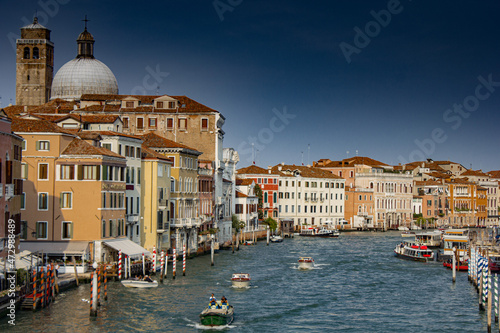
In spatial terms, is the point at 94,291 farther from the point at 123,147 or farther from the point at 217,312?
the point at 123,147

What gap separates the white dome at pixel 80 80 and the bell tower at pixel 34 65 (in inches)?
187

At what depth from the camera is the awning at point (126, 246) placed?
30656 millimetres

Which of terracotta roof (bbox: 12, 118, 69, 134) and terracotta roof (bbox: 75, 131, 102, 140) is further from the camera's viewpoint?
terracotta roof (bbox: 75, 131, 102, 140)

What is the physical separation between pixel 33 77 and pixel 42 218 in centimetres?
3538

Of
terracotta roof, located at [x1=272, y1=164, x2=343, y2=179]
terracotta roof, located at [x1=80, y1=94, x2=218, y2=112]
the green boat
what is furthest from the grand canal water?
terracotta roof, located at [x1=272, y1=164, x2=343, y2=179]

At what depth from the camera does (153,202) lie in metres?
36.8

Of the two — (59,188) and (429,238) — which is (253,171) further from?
(59,188)

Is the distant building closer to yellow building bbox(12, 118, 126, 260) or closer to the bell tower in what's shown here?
yellow building bbox(12, 118, 126, 260)

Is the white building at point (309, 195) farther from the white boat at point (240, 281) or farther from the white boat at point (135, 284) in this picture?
the white boat at point (135, 284)

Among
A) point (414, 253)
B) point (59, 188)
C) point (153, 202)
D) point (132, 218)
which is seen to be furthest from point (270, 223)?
point (59, 188)

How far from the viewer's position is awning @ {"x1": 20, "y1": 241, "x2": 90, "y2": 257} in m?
29.7

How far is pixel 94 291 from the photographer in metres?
22.9

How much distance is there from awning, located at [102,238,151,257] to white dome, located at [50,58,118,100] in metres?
27.0

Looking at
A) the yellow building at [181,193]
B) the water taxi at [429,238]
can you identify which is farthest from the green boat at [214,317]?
the water taxi at [429,238]
